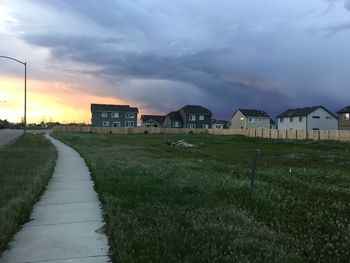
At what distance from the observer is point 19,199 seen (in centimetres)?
1088

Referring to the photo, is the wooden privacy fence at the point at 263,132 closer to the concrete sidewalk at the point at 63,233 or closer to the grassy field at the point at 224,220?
the grassy field at the point at 224,220

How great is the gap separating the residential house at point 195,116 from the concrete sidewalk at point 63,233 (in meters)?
120

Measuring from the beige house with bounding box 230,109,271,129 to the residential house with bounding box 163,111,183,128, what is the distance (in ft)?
52.2

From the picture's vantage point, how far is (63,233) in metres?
7.97

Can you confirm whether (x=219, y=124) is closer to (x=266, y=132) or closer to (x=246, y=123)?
(x=246, y=123)

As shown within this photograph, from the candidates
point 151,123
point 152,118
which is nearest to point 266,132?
point 151,123

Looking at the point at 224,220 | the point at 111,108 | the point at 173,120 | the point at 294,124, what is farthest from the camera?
the point at 173,120

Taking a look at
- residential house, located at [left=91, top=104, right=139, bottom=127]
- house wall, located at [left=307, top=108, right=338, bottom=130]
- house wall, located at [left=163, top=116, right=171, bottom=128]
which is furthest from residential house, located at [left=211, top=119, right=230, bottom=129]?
house wall, located at [left=307, top=108, right=338, bottom=130]

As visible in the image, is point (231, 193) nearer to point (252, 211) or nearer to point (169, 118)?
point (252, 211)

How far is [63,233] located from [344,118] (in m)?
90.9

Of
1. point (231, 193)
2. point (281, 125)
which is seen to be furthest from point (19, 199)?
point (281, 125)

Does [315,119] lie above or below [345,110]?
below

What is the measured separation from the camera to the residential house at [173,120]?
135 metres

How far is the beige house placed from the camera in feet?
425
